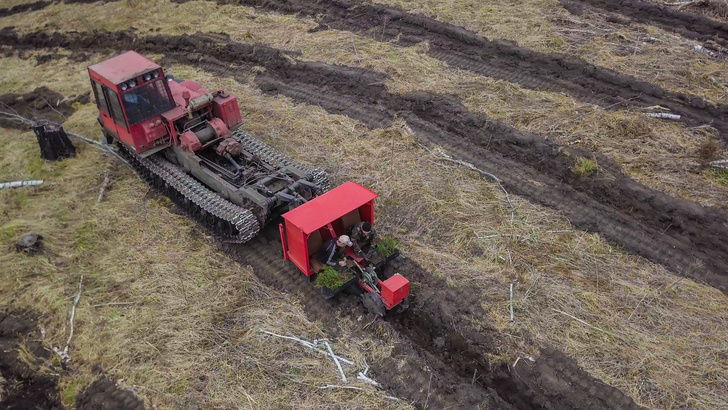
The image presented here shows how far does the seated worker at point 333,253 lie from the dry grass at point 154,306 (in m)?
0.98

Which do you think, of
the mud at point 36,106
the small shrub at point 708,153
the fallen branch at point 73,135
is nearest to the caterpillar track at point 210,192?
the fallen branch at point 73,135

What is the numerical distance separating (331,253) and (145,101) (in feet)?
17.0

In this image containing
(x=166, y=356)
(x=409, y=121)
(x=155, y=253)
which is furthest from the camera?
(x=409, y=121)

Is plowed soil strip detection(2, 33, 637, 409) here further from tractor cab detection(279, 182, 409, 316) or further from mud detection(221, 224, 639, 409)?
tractor cab detection(279, 182, 409, 316)

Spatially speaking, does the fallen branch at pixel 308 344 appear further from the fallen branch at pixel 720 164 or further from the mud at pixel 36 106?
the mud at pixel 36 106

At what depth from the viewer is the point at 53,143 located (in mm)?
12164

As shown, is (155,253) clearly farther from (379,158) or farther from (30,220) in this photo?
(379,158)

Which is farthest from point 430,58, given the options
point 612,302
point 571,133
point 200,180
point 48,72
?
point 48,72

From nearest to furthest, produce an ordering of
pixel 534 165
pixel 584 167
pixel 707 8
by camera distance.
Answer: pixel 584 167
pixel 534 165
pixel 707 8

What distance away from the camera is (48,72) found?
54.2 feet

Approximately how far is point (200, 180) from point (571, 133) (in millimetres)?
8553

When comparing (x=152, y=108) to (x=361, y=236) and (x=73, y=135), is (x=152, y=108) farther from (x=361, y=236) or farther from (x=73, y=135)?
(x=361, y=236)

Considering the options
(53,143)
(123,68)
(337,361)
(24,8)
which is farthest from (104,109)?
(24,8)

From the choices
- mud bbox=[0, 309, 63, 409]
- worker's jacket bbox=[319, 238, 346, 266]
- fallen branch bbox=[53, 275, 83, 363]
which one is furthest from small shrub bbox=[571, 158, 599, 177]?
mud bbox=[0, 309, 63, 409]
